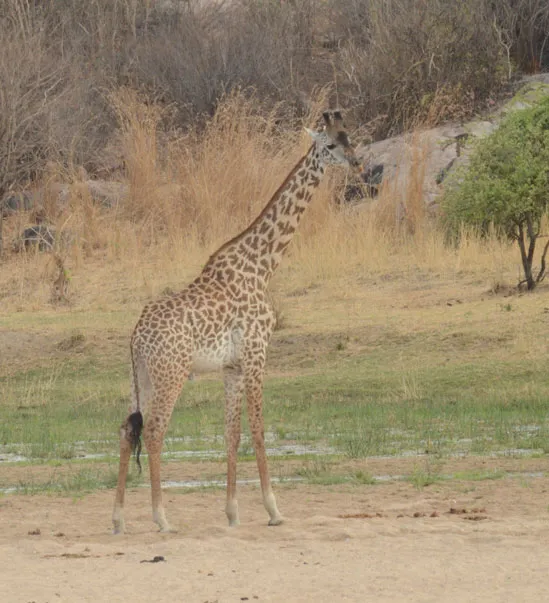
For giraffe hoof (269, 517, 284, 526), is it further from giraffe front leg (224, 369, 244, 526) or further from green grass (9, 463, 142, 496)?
green grass (9, 463, 142, 496)

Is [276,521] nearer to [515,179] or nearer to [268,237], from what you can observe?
[268,237]

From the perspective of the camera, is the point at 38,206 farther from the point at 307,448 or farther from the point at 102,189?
the point at 307,448

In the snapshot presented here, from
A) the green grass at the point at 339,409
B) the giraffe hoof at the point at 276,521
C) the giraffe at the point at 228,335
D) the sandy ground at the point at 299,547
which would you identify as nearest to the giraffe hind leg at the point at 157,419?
the giraffe at the point at 228,335

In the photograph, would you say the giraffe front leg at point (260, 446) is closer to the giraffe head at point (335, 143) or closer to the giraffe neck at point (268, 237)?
the giraffe neck at point (268, 237)

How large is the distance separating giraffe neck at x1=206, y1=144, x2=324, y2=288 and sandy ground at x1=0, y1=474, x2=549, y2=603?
54.7 inches

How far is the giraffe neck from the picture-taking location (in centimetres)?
863

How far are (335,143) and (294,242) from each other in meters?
12.8

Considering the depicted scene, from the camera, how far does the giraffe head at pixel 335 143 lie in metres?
8.95

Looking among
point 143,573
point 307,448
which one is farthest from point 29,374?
point 143,573

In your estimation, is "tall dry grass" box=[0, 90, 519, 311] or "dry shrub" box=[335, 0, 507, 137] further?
"dry shrub" box=[335, 0, 507, 137]

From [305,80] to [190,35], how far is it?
8.45 ft

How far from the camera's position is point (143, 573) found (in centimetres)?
697

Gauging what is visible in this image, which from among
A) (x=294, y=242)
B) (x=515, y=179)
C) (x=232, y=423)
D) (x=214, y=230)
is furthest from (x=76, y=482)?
(x=214, y=230)

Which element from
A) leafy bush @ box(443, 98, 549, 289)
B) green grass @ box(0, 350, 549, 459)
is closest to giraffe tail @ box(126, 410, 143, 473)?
green grass @ box(0, 350, 549, 459)
